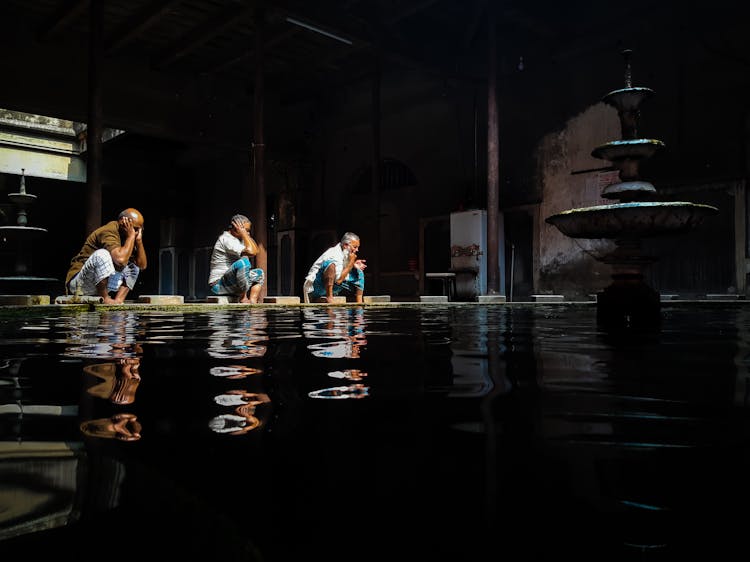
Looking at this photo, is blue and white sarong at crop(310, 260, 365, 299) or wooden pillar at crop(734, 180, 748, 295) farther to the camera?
wooden pillar at crop(734, 180, 748, 295)

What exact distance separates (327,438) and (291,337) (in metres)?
1.87

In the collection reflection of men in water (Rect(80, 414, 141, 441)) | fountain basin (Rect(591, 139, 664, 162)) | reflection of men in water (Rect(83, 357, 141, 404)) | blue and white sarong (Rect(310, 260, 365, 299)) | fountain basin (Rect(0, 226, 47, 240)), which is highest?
fountain basin (Rect(0, 226, 47, 240))

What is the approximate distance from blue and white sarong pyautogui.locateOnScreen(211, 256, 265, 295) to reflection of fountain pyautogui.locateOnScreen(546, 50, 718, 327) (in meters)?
3.93

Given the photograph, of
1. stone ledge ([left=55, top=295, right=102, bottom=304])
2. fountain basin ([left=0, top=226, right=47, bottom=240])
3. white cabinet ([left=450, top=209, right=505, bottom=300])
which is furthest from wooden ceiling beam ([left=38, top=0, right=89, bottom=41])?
white cabinet ([left=450, top=209, right=505, bottom=300])

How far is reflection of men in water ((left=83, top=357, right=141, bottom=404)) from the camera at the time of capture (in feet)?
3.38

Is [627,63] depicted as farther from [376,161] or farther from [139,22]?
[139,22]

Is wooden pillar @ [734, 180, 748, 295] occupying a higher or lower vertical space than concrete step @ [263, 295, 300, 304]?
higher

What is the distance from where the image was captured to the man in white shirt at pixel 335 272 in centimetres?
736

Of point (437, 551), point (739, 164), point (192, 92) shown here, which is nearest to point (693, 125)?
point (739, 164)

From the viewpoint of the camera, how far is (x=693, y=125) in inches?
352

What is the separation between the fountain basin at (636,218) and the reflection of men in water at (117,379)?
124 inches

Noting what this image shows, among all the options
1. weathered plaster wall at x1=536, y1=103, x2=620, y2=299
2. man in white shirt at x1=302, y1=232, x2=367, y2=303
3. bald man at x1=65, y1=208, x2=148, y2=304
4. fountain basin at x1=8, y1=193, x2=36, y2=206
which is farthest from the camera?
fountain basin at x1=8, y1=193, x2=36, y2=206

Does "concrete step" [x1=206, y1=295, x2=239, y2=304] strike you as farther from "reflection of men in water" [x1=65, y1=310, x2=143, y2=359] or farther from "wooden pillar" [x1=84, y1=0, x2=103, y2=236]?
"reflection of men in water" [x1=65, y1=310, x2=143, y2=359]

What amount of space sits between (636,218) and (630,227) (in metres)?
0.10
